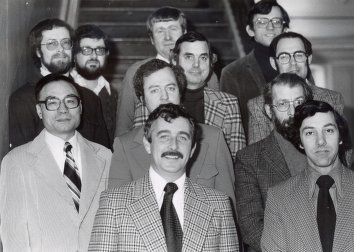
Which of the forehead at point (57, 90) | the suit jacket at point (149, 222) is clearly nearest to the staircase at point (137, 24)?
the forehead at point (57, 90)

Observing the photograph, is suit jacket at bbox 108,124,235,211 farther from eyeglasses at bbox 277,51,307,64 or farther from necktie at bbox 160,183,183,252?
eyeglasses at bbox 277,51,307,64

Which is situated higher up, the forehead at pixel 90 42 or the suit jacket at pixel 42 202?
the forehead at pixel 90 42

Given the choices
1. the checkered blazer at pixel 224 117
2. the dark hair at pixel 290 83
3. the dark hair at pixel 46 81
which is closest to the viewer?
the dark hair at pixel 46 81

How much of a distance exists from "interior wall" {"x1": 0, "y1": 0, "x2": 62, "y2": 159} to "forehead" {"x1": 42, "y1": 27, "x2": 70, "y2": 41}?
195mm

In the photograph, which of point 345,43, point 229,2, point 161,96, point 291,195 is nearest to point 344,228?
point 291,195

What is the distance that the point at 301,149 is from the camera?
3.00 m

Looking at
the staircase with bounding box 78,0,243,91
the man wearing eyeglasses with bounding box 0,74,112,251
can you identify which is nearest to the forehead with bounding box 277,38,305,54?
the man wearing eyeglasses with bounding box 0,74,112,251

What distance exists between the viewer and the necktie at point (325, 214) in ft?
8.59

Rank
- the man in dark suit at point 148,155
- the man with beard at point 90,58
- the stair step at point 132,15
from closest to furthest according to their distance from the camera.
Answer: the man in dark suit at point 148,155
the man with beard at point 90,58
the stair step at point 132,15

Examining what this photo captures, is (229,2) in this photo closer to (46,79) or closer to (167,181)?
(46,79)

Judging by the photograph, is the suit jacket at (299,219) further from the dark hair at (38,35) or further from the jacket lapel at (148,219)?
the dark hair at (38,35)

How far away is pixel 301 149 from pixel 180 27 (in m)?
1.49

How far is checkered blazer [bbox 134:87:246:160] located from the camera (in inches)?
137

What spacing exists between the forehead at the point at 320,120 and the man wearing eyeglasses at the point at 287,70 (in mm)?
648
